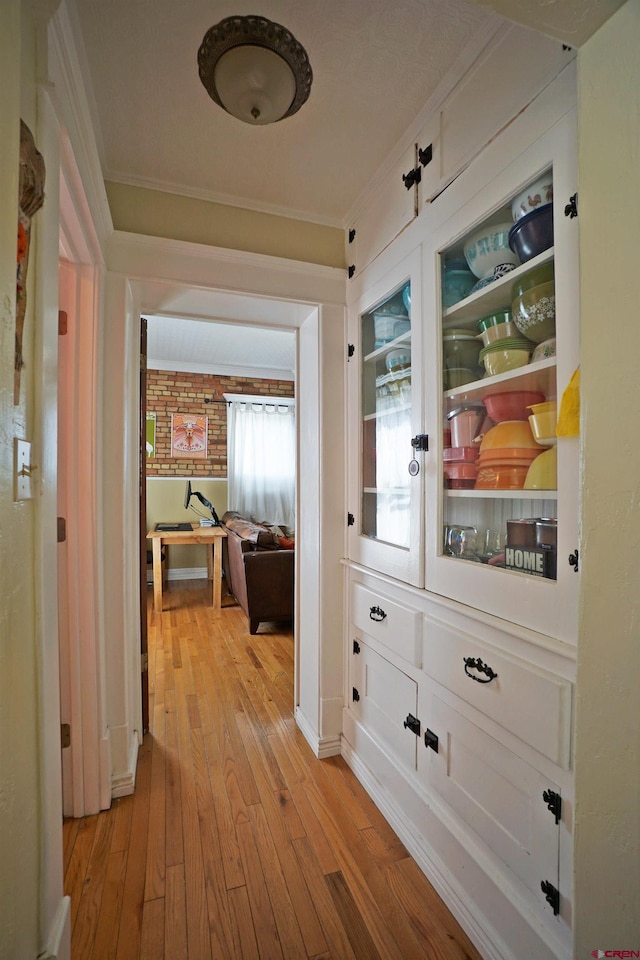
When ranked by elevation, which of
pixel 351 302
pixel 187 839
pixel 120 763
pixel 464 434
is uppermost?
pixel 351 302

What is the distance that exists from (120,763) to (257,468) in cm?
427

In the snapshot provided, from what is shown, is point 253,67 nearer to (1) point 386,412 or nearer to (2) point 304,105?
(2) point 304,105

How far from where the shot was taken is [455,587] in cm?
135

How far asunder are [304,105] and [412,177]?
1.44 feet

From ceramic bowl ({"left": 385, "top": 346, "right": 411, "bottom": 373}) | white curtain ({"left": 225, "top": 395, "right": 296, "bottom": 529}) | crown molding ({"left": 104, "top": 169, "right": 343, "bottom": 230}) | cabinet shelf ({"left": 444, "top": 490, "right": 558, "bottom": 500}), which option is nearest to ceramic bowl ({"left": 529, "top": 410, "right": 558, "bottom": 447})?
cabinet shelf ({"left": 444, "top": 490, "right": 558, "bottom": 500})

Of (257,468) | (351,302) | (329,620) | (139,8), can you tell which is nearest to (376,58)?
(139,8)

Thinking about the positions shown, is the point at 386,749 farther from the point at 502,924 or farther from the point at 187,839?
the point at 187,839

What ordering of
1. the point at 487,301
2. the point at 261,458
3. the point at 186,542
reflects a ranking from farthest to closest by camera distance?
the point at 261,458 → the point at 186,542 → the point at 487,301

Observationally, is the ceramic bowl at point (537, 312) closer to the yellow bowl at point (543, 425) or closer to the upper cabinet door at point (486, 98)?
the yellow bowl at point (543, 425)

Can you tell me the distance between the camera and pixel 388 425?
1.82 metres

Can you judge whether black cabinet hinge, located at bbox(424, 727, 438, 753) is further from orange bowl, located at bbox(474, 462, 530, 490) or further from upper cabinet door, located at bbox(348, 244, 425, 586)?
orange bowl, located at bbox(474, 462, 530, 490)

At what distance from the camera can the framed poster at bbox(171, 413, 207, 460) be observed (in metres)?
5.55

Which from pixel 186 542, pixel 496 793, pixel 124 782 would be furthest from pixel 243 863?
pixel 186 542

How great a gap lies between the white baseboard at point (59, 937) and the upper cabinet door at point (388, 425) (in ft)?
4.13
